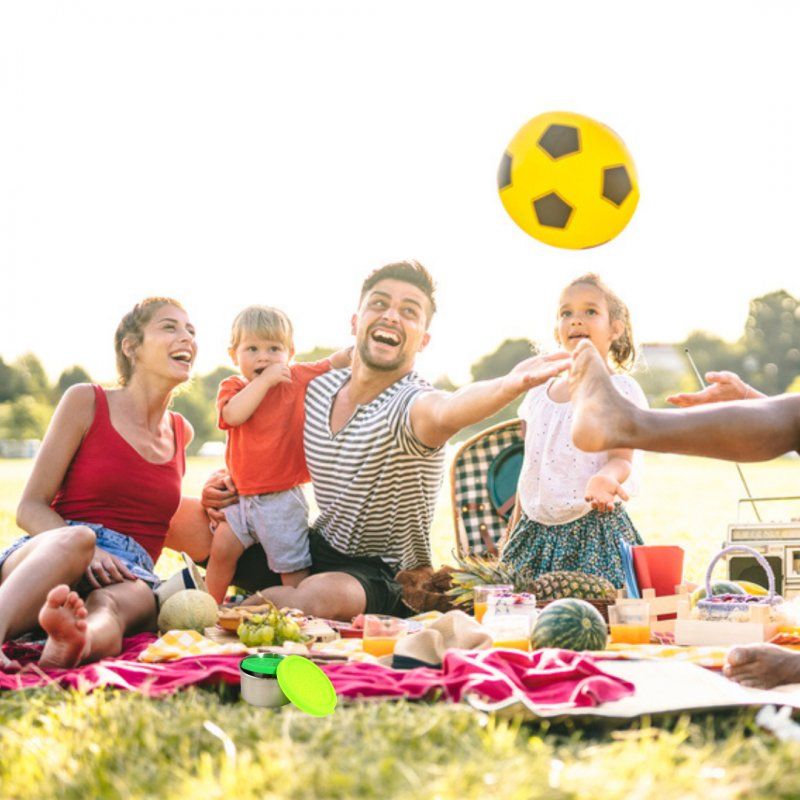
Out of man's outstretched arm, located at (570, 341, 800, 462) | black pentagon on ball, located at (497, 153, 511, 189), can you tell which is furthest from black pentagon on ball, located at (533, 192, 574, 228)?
man's outstretched arm, located at (570, 341, 800, 462)

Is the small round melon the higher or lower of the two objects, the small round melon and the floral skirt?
the lower

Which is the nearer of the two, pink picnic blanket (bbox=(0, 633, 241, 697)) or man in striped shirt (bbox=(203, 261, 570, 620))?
pink picnic blanket (bbox=(0, 633, 241, 697))

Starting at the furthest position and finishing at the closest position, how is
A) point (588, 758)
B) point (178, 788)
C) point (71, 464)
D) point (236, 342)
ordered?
point (236, 342) → point (71, 464) → point (588, 758) → point (178, 788)

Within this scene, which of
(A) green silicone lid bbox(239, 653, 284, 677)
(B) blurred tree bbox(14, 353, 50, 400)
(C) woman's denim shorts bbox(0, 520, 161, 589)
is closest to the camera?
(A) green silicone lid bbox(239, 653, 284, 677)

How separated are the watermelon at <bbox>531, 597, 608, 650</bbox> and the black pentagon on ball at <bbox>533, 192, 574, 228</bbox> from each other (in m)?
2.27

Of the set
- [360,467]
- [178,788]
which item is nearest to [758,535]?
[360,467]

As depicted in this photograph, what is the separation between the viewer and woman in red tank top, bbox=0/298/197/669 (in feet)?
13.2

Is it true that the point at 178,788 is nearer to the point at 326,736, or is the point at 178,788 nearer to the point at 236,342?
the point at 326,736

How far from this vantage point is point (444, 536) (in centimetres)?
1606

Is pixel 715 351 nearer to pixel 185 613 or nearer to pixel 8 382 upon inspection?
pixel 8 382

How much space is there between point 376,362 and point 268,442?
2.31 ft

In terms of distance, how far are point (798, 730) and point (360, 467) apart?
8.87 ft

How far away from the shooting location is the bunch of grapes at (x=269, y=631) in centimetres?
406

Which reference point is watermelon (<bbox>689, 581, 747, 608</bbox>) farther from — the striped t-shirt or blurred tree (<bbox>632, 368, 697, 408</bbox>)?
blurred tree (<bbox>632, 368, 697, 408</bbox>)
